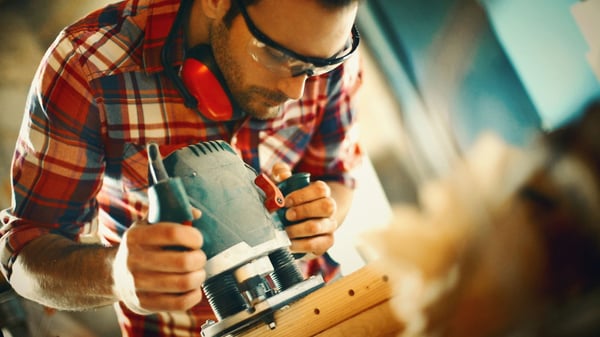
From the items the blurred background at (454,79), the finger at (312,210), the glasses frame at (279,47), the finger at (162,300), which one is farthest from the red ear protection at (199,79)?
the blurred background at (454,79)

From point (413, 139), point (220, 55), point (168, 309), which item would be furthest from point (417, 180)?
point (168, 309)

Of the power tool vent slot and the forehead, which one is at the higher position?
the forehead

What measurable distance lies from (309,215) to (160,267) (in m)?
0.25

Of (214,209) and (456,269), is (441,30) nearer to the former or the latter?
(456,269)

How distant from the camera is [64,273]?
0.62 meters

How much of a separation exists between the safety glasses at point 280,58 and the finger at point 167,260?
0.37 metres

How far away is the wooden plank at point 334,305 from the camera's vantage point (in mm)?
569

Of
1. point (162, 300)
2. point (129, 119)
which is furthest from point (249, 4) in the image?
point (162, 300)

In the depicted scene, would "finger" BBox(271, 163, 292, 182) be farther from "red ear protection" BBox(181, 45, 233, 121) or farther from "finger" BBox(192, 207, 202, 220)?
"finger" BBox(192, 207, 202, 220)

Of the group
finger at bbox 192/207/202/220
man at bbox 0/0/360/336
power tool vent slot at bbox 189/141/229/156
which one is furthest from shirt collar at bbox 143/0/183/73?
finger at bbox 192/207/202/220

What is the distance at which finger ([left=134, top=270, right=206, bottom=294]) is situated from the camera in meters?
0.49

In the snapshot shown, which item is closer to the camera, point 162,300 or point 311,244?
point 162,300

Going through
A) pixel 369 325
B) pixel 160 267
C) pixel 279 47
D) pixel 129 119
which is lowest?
pixel 369 325

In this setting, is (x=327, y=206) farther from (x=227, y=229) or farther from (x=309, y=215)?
(x=227, y=229)
